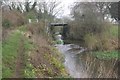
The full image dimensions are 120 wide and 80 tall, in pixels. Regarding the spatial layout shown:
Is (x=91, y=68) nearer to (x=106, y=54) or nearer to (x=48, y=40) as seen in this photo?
(x=106, y=54)

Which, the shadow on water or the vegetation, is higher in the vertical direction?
the vegetation

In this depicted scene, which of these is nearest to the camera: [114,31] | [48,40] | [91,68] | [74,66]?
[91,68]

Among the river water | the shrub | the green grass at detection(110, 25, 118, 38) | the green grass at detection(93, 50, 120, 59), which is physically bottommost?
the river water

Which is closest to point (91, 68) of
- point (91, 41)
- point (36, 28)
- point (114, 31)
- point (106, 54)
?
point (106, 54)

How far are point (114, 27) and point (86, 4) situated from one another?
13.9 ft

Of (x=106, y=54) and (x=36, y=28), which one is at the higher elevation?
(x=36, y=28)

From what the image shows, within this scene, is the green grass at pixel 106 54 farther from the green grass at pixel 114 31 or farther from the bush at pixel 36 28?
the bush at pixel 36 28

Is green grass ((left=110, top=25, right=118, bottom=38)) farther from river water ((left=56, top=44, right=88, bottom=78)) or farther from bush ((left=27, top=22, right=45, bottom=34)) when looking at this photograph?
bush ((left=27, top=22, right=45, bottom=34))

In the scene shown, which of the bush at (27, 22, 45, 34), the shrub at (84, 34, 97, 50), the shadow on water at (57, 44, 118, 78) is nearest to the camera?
the shadow on water at (57, 44, 118, 78)

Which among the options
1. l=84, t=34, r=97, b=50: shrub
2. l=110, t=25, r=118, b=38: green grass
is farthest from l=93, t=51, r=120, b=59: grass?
l=110, t=25, r=118, b=38: green grass

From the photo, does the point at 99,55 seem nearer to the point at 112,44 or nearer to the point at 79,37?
the point at 112,44

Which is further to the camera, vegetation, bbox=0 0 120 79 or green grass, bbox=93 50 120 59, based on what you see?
green grass, bbox=93 50 120 59

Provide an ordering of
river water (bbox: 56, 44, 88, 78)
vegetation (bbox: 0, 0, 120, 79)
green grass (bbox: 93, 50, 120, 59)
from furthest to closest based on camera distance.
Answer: green grass (bbox: 93, 50, 120, 59)
river water (bbox: 56, 44, 88, 78)
vegetation (bbox: 0, 0, 120, 79)

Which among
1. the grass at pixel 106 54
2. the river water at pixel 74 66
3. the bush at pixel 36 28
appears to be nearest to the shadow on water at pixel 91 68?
the river water at pixel 74 66
